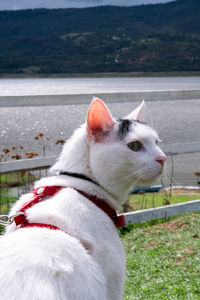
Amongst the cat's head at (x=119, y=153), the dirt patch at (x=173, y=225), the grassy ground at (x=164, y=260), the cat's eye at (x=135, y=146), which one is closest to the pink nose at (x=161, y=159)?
the cat's head at (x=119, y=153)

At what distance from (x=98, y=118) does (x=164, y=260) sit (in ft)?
8.12

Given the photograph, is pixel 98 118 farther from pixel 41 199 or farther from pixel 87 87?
pixel 87 87

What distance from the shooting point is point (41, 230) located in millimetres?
1521

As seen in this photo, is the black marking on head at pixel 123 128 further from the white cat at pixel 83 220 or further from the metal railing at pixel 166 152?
the metal railing at pixel 166 152

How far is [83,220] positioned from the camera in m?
1.63

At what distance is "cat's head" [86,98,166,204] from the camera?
188 cm

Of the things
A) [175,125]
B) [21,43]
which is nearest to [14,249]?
[175,125]

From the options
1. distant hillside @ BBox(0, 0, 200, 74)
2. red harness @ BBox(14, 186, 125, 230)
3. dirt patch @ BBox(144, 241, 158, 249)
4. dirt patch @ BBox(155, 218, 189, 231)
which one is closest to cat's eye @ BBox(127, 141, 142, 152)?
red harness @ BBox(14, 186, 125, 230)

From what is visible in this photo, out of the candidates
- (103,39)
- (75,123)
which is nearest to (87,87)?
(75,123)

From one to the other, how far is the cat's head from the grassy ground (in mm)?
1584

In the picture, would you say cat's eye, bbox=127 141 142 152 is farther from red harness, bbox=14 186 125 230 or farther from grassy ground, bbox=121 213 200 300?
grassy ground, bbox=121 213 200 300

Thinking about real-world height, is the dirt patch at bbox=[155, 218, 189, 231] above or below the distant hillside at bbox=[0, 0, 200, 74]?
below

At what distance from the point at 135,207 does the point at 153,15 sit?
13222cm

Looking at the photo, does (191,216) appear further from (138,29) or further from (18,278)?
(138,29)
